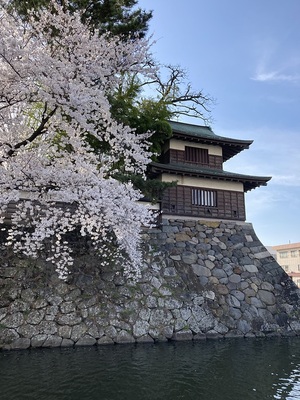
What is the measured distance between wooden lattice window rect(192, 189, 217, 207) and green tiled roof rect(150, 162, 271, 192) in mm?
776

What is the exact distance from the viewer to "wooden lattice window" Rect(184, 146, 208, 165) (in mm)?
16708

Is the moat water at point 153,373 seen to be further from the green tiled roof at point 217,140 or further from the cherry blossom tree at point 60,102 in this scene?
the green tiled roof at point 217,140

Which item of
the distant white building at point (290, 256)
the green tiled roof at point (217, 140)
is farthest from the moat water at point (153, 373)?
the distant white building at point (290, 256)

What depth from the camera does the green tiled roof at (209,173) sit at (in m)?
14.7

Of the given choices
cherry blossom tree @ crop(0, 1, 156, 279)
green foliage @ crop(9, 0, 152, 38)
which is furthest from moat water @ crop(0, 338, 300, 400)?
green foliage @ crop(9, 0, 152, 38)

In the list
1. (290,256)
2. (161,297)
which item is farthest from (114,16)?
(290,256)

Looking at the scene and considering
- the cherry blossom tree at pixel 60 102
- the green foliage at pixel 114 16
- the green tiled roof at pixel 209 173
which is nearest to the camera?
the cherry blossom tree at pixel 60 102

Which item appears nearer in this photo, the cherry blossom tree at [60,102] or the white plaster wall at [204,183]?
the cherry blossom tree at [60,102]

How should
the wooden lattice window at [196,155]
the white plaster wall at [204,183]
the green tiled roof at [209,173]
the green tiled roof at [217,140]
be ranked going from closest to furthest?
1. the green tiled roof at [209,173]
2. the white plaster wall at [204,183]
3. the green tiled roof at [217,140]
4. the wooden lattice window at [196,155]

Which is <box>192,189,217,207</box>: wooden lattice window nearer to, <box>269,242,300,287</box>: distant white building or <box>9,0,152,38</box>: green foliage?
<box>9,0,152,38</box>: green foliage

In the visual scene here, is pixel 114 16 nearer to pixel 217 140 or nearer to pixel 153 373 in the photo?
pixel 217 140

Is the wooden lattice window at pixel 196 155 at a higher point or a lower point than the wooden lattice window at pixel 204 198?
higher

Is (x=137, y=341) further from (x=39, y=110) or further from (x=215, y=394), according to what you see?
(x=39, y=110)

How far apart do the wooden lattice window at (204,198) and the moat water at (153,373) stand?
7.39m
